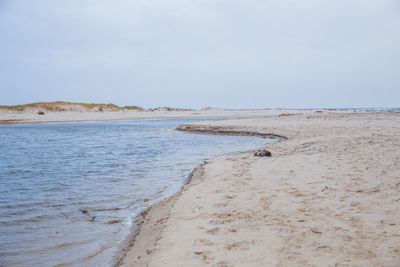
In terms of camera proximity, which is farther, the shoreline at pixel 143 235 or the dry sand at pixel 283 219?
the shoreline at pixel 143 235

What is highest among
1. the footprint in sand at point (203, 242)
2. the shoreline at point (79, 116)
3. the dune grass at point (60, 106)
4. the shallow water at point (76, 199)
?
the dune grass at point (60, 106)

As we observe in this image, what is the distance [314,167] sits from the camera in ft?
26.1

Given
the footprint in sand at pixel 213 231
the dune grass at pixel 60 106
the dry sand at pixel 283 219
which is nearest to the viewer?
the dry sand at pixel 283 219

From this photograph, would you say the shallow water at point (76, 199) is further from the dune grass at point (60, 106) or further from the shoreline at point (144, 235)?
the dune grass at point (60, 106)

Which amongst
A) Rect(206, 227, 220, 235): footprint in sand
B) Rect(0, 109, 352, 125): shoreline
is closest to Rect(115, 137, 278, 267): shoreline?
Rect(206, 227, 220, 235): footprint in sand

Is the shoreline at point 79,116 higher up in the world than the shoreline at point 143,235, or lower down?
higher up

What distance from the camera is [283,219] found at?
A: 4.46 m

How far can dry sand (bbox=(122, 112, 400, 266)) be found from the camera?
341cm

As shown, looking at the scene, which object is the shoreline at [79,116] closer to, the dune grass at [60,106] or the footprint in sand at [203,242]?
the dune grass at [60,106]

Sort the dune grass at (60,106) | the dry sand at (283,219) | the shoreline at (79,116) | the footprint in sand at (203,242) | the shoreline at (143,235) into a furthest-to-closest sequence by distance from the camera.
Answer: the dune grass at (60,106), the shoreline at (79,116), the shoreline at (143,235), the footprint in sand at (203,242), the dry sand at (283,219)

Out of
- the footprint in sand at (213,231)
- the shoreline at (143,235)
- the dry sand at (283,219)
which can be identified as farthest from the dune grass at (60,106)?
the footprint in sand at (213,231)

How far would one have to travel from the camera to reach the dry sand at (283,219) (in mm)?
3406

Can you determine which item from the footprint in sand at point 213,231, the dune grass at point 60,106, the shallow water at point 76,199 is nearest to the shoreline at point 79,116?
the dune grass at point 60,106

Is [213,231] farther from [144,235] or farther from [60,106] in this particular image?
[60,106]
